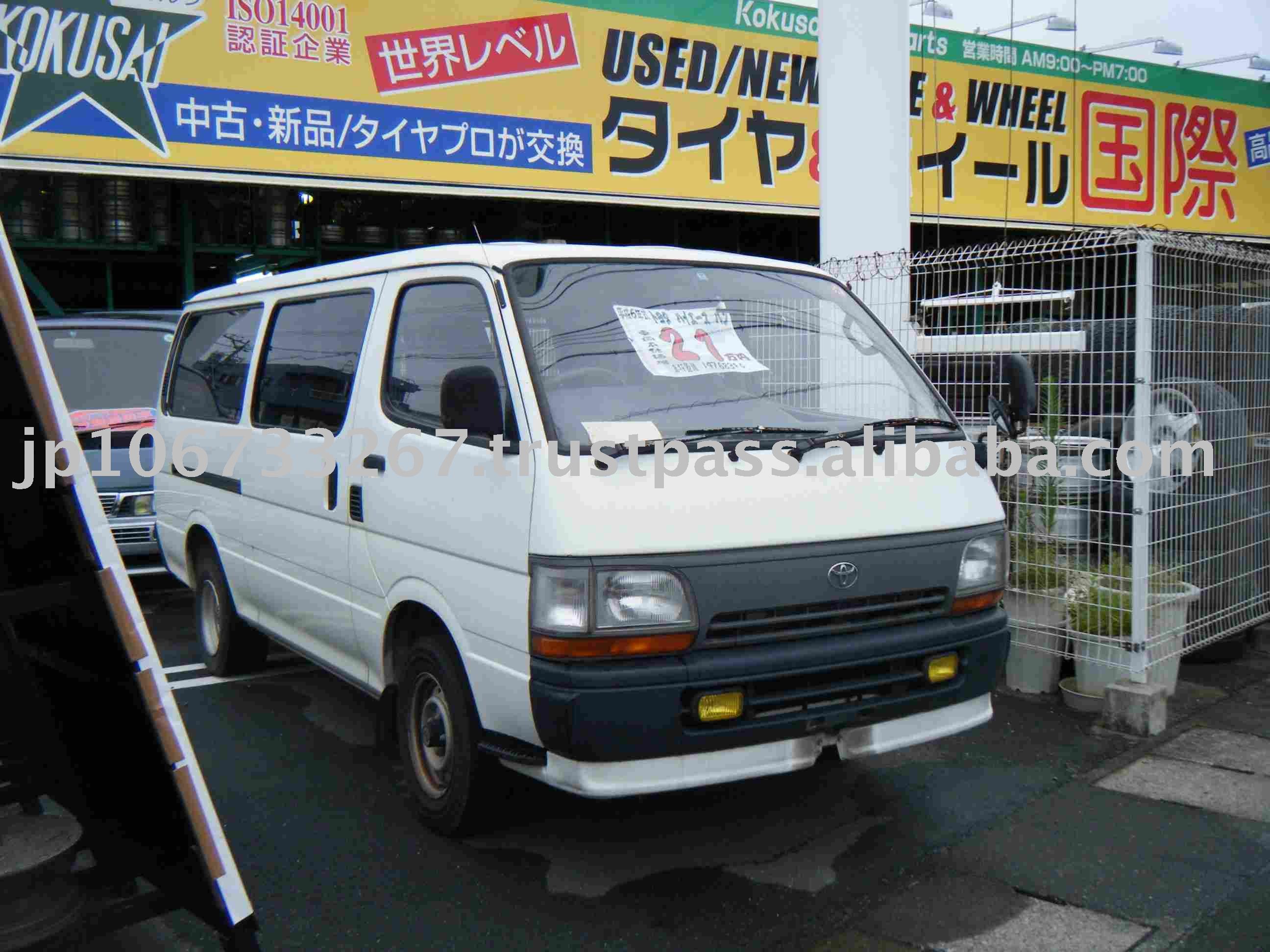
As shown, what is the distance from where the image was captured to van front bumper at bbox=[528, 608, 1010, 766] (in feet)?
10.5

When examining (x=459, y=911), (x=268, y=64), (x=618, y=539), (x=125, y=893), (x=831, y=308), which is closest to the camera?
(x=125, y=893)

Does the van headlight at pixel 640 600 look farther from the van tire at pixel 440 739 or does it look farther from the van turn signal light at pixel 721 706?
the van tire at pixel 440 739

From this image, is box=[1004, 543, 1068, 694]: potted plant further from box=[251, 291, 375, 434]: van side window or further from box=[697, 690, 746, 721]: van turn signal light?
box=[251, 291, 375, 434]: van side window

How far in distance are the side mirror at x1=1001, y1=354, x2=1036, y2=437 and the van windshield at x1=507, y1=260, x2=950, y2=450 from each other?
0.31 m

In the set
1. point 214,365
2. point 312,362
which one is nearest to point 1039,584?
point 312,362

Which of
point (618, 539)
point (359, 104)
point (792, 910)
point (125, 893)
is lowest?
point (792, 910)

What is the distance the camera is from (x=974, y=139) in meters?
14.6

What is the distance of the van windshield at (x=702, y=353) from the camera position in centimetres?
366

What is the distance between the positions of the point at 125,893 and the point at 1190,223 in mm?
17419

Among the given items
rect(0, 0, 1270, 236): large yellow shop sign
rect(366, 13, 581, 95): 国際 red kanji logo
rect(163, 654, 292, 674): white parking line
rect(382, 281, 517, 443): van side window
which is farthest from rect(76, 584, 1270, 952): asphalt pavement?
rect(366, 13, 581, 95): 国際 red kanji logo

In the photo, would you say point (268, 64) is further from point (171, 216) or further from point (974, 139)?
point (974, 139)

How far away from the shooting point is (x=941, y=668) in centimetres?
372

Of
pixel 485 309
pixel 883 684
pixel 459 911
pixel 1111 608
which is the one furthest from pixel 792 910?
pixel 1111 608

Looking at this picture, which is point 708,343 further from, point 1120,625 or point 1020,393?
point 1120,625
